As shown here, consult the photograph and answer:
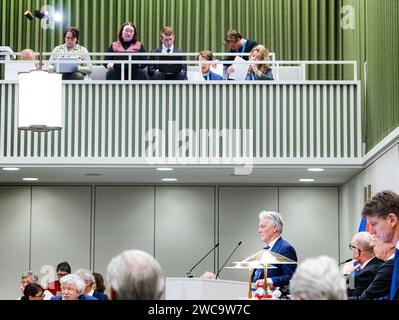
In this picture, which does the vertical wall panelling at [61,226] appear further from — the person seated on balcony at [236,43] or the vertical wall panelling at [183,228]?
the person seated on balcony at [236,43]

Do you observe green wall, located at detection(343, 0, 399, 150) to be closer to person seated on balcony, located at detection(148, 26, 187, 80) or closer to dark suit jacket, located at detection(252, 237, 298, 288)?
person seated on balcony, located at detection(148, 26, 187, 80)

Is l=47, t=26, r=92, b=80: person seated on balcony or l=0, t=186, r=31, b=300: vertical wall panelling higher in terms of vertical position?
l=47, t=26, r=92, b=80: person seated on balcony

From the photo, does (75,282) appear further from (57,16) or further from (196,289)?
(57,16)

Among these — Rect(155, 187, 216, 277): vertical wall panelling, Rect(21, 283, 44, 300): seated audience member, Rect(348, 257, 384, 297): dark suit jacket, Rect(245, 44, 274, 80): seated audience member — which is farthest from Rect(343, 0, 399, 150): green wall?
Rect(348, 257, 384, 297): dark suit jacket

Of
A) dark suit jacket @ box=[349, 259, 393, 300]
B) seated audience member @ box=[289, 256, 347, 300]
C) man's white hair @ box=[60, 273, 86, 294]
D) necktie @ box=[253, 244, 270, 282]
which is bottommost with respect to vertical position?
man's white hair @ box=[60, 273, 86, 294]


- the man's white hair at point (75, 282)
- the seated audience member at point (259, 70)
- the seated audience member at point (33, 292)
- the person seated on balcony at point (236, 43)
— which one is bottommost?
the seated audience member at point (33, 292)

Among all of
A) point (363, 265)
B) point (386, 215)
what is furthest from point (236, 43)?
point (386, 215)

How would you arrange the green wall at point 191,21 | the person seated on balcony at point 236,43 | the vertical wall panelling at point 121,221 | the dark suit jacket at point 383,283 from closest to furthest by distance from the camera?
the dark suit jacket at point 383,283 → the person seated on balcony at point 236,43 → the vertical wall panelling at point 121,221 → the green wall at point 191,21

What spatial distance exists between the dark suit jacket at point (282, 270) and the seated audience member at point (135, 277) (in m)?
4.11

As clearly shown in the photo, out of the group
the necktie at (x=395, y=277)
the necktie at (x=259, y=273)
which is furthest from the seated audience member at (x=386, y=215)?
the necktie at (x=259, y=273)

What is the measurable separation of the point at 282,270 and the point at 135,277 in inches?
171

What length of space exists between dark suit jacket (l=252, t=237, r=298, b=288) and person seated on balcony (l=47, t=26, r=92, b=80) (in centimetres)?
668

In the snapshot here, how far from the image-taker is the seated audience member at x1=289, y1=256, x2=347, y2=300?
101 inches

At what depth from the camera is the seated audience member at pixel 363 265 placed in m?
5.90
